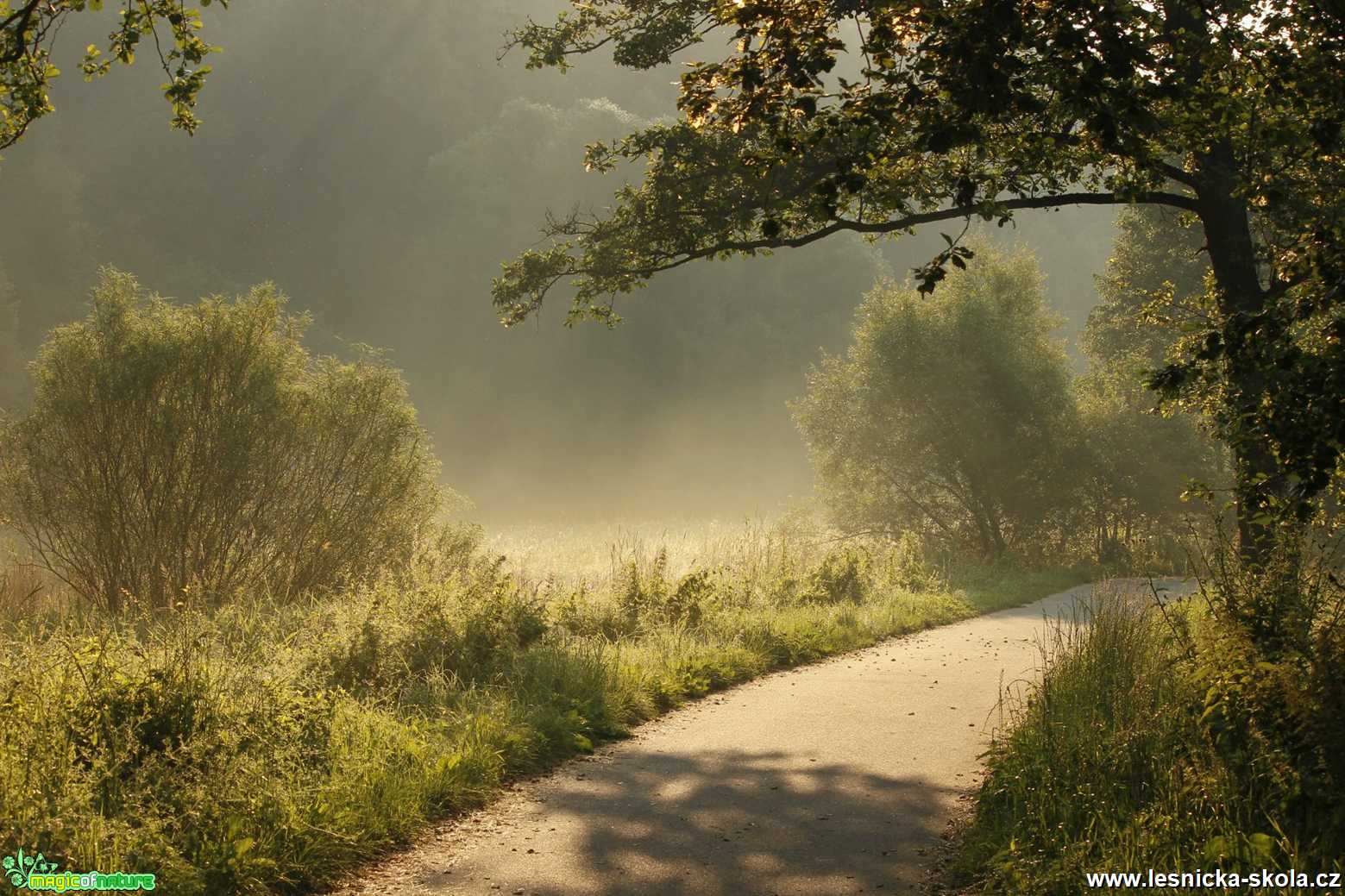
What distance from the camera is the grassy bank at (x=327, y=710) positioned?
5.07 metres

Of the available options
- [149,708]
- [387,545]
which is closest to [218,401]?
[387,545]

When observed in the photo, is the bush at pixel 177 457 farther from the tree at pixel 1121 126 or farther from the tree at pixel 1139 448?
the tree at pixel 1139 448

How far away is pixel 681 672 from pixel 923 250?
83.8 metres

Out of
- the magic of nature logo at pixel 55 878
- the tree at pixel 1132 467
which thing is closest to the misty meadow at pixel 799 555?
the magic of nature logo at pixel 55 878

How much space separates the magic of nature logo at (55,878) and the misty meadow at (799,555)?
18 millimetres

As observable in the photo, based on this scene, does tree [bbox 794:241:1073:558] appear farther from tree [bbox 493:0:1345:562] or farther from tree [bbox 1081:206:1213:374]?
tree [bbox 493:0:1345:562]

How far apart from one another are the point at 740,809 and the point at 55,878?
360 centimetres

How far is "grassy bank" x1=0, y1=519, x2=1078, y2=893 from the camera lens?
5.07 m

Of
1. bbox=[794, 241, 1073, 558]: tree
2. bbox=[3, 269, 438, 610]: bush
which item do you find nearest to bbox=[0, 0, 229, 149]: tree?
bbox=[3, 269, 438, 610]: bush

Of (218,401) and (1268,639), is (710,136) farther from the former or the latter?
(1268,639)

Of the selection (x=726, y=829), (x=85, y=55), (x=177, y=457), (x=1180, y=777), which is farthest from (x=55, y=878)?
(x=177, y=457)

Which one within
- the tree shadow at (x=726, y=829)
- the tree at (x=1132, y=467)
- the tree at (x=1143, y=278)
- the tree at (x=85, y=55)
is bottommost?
the tree shadow at (x=726, y=829)

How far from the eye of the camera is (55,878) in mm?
4445

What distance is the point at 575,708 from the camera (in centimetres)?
854
